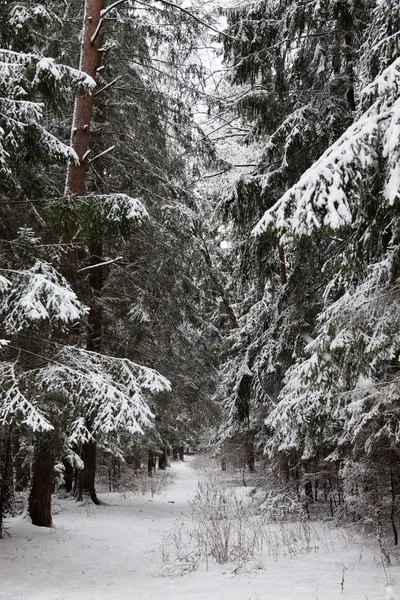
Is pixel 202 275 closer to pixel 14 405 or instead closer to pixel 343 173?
pixel 14 405

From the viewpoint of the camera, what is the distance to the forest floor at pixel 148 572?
502 centimetres

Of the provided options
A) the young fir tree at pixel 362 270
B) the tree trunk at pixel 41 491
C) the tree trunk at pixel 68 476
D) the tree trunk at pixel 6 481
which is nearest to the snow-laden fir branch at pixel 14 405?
the tree trunk at pixel 6 481

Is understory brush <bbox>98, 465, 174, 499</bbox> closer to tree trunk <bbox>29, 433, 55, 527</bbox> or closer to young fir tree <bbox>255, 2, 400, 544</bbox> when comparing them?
tree trunk <bbox>29, 433, 55, 527</bbox>

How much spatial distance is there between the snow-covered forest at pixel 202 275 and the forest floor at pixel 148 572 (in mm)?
51

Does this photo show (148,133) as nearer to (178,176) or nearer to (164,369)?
(178,176)

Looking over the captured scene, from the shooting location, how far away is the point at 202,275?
39.8 feet

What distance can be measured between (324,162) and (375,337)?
1.87 metres

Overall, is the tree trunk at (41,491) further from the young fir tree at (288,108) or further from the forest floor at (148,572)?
the young fir tree at (288,108)

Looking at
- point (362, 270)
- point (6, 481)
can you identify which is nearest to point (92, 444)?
point (6, 481)

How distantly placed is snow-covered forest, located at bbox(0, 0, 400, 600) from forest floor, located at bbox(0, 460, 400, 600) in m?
0.05

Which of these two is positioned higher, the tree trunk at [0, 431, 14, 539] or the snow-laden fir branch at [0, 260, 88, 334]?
the snow-laden fir branch at [0, 260, 88, 334]

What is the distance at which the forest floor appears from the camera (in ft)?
16.5

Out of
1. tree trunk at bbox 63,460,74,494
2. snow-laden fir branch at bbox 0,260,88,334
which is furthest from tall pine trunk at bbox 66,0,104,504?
tree trunk at bbox 63,460,74,494

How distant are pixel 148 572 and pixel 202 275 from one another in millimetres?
7263
